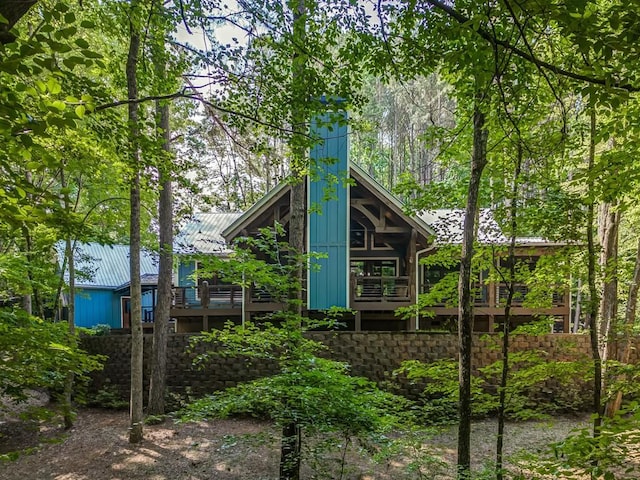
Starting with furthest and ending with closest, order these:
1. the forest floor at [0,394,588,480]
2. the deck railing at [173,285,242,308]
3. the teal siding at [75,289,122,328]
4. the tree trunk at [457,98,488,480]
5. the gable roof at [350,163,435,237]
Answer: the teal siding at [75,289,122,328]
the deck railing at [173,285,242,308]
the gable roof at [350,163,435,237]
the forest floor at [0,394,588,480]
the tree trunk at [457,98,488,480]

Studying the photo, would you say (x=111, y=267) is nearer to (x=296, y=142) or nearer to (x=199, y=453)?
(x=199, y=453)

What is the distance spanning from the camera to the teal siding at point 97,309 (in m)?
15.1

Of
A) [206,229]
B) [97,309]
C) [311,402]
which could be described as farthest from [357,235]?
[97,309]

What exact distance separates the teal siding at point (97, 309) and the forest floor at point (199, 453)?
27.5ft

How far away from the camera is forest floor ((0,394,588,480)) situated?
5465 mm

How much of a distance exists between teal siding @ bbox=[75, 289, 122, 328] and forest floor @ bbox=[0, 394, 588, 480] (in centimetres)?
838

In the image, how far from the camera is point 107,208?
27.2 ft

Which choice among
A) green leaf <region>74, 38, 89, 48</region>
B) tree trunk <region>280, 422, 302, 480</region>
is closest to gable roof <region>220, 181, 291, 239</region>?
→ tree trunk <region>280, 422, 302, 480</region>

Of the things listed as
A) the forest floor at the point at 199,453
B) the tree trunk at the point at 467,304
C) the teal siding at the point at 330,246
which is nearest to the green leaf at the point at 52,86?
the tree trunk at the point at 467,304

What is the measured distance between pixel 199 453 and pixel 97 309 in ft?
39.3

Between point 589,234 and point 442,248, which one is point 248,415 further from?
point 589,234

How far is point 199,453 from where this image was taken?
6.21 metres

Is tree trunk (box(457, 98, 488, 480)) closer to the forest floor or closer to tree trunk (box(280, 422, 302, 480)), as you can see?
the forest floor

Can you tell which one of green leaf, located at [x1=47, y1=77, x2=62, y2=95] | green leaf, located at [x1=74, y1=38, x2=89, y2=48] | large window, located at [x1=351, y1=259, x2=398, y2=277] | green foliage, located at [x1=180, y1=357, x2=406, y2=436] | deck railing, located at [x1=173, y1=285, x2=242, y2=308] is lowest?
green foliage, located at [x1=180, y1=357, x2=406, y2=436]
